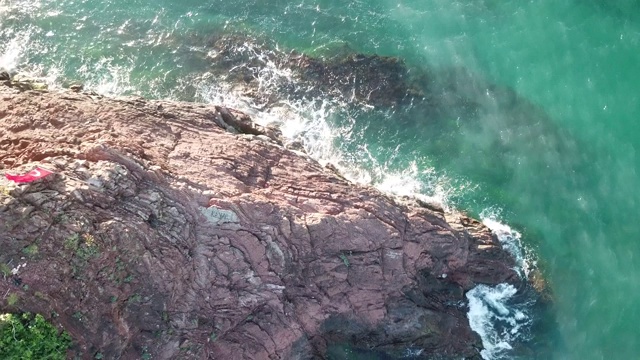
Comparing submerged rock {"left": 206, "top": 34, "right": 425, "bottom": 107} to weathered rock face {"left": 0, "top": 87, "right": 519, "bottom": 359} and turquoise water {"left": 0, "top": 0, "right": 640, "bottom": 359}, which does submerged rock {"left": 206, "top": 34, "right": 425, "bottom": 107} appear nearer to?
turquoise water {"left": 0, "top": 0, "right": 640, "bottom": 359}

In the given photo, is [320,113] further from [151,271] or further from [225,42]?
[151,271]

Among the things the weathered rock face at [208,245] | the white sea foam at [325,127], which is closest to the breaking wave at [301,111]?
the white sea foam at [325,127]

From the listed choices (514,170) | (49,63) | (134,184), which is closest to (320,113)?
(514,170)

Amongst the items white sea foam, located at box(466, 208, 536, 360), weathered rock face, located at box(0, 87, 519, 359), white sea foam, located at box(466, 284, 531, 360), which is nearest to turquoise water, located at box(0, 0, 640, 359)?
white sea foam, located at box(466, 208, 536, 360)

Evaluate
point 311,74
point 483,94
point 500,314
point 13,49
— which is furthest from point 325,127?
point 13,49

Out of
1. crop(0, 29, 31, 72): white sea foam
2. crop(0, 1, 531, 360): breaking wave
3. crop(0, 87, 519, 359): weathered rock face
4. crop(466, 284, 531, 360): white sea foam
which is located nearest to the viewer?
crop(0, 87, 519, 359): weathered rock face
